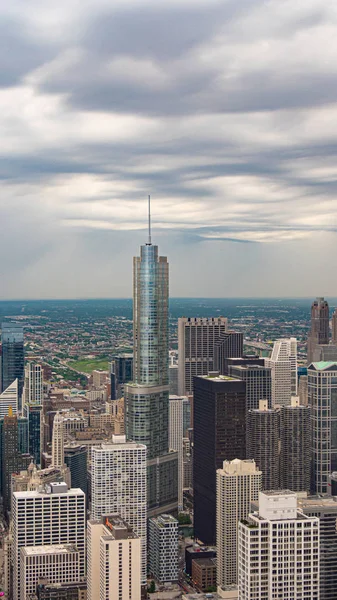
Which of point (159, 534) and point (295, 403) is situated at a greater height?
point (295, 403)

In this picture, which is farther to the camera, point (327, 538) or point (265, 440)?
point (265, 440)

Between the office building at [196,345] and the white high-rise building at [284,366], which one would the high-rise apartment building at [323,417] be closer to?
the white high-rise building at [284,366]

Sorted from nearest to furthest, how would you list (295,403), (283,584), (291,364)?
(283,584) < (295,403) < (291,364)

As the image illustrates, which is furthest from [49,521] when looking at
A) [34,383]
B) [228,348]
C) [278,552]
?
[34,383]

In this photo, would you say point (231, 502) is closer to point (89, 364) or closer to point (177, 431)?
point (177, 431)

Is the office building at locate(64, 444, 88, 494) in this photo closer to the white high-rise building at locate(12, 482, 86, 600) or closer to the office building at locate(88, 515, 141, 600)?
the white high-rise building at locate(12, 482, 86, 600)

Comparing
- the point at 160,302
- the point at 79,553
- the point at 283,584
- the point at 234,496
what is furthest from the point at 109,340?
the point at 283,584

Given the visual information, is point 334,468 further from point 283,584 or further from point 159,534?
point 283,584
